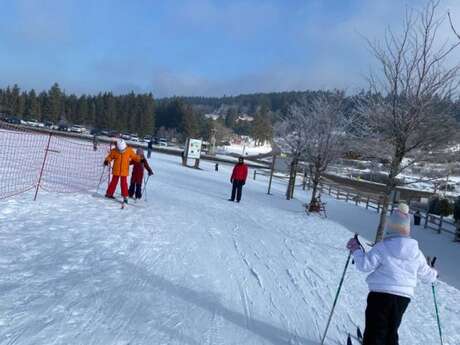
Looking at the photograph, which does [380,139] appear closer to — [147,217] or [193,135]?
[147,217]

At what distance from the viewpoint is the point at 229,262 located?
807 centimetres

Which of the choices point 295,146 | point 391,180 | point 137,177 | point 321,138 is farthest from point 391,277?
point 295,146

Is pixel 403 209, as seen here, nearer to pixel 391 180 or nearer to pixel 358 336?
pixel 358 336

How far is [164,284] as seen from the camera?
6.25 m

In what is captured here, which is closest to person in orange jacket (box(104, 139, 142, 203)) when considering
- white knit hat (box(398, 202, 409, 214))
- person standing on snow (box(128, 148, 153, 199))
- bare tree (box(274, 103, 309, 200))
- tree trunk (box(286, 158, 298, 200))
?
person standing on snow (box(128, 148, 153, 199))

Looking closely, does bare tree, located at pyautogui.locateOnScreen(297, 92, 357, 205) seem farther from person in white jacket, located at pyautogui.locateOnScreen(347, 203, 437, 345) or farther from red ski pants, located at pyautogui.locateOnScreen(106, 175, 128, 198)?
person in white jacket, located at pyautogui.locateOnScreen(347, 203, 437, 345)

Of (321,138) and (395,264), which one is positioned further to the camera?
(321,138)

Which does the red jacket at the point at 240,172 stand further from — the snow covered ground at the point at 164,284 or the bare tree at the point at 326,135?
the snow covered ground at the point at 164,284

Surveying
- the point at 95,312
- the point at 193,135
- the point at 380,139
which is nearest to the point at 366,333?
the point at 95,312

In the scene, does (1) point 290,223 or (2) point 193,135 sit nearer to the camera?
(1) point 290,223

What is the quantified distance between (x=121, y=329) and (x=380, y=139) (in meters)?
9.88

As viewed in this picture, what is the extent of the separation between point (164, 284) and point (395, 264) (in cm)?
318

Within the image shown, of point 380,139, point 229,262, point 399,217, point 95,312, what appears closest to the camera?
point 399,217

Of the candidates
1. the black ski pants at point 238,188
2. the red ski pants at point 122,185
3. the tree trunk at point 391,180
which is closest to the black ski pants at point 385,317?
the tree trunk at point 391,180
